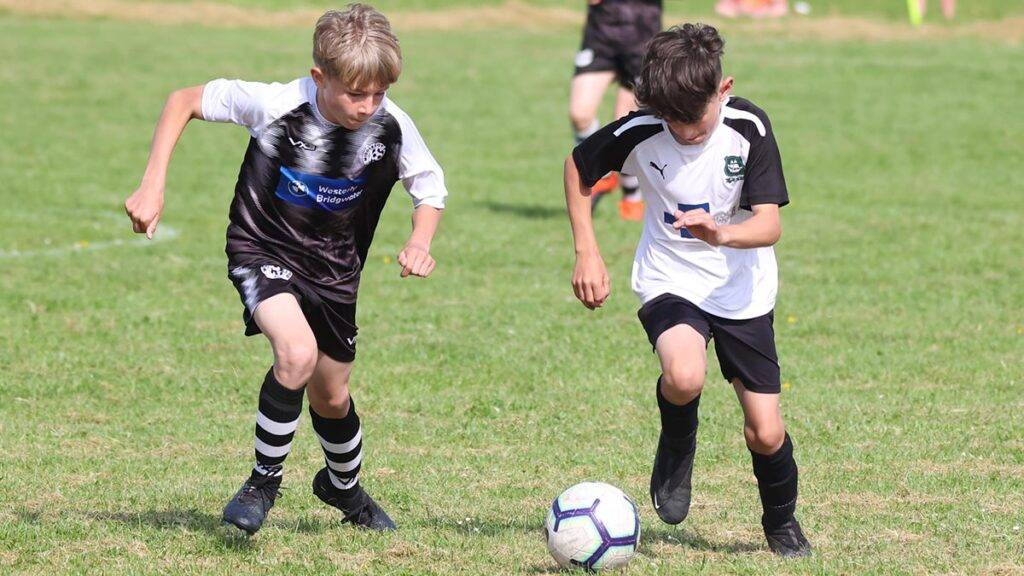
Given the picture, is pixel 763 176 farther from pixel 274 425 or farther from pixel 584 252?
pixel 274 425

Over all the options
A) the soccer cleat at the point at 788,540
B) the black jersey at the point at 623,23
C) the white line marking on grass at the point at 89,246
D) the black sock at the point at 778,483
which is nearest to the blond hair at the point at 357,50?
the black sock at the point at 778,483

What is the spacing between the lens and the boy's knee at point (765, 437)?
205 inches

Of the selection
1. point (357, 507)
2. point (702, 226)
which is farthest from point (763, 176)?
point (357, 507)

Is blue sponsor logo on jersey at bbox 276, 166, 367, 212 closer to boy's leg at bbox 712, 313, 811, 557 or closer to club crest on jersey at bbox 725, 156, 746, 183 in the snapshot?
club crest on jersey at bbox 725, 156, 746, 183

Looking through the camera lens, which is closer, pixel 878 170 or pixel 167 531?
pixel 167 531

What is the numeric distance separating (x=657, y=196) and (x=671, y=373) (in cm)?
67

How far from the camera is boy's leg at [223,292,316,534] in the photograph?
5.03 meters

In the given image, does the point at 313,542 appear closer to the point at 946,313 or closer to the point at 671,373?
the point at 671,373

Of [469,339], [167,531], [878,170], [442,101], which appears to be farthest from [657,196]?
[442,101]

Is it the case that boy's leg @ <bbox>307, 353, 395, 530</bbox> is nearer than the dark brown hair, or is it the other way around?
the dark brown hair

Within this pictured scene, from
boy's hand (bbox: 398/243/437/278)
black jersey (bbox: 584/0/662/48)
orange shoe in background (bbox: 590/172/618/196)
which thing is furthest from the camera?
orange shoe in background (bbox: 590/172/618/196)

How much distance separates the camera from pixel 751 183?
5203 mm

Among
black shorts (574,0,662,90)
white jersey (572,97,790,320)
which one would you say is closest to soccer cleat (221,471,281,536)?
white jersey (572,97,790,320)

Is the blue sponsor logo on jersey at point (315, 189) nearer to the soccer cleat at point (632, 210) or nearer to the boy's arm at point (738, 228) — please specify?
the boy's arm at point (738, 228)
